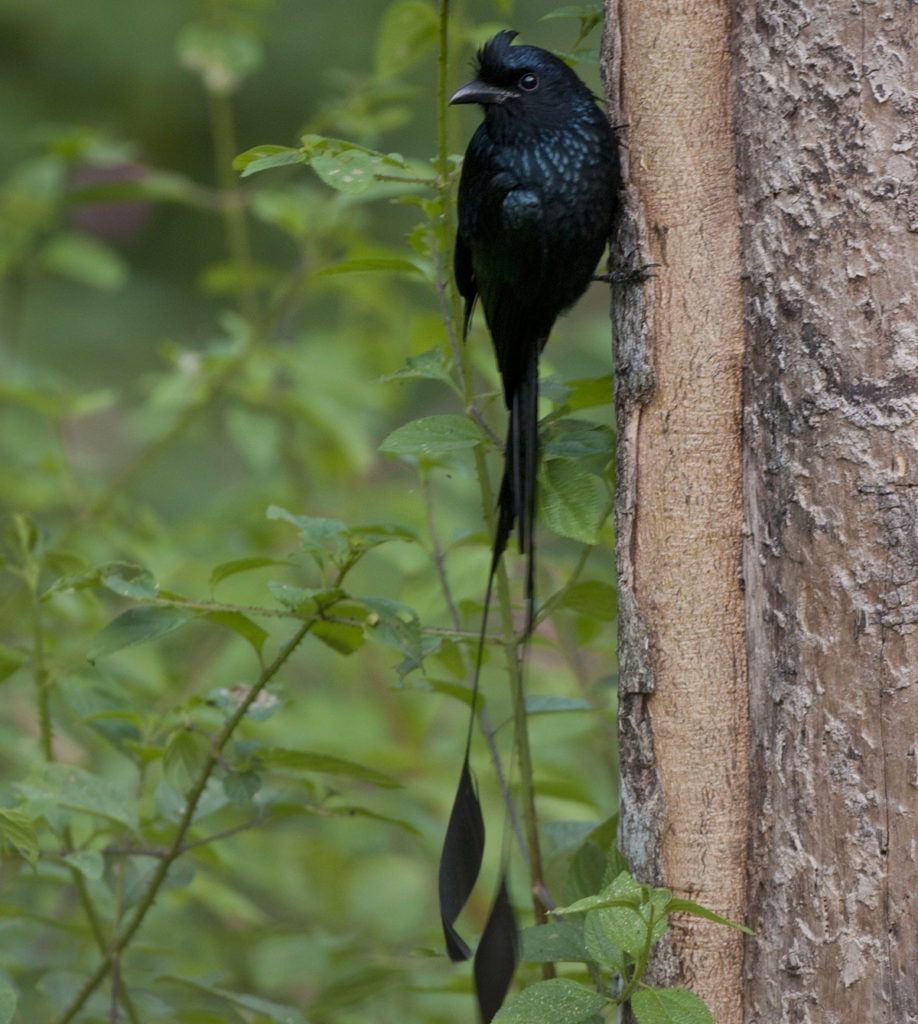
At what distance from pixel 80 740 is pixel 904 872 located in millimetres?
2027

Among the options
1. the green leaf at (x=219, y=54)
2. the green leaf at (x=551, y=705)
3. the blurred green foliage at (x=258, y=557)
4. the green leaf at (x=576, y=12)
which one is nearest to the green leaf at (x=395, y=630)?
the blurred green foliage at (x=258, y=557)

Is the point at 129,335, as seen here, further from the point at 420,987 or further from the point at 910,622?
the point at 910,622

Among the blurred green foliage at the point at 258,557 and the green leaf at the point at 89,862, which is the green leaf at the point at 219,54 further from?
the green leaf at the point at 89,862

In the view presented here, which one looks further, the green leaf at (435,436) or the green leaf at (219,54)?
the green leaf at (219,54)

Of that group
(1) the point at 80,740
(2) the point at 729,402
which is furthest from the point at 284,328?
(2) the point at 729,402

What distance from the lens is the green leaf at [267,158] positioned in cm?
157

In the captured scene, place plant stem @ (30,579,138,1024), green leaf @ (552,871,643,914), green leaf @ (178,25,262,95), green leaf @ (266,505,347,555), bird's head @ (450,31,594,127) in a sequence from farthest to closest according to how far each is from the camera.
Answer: green leaf @ (178,25,262,95) → bird's head @ (450,31,594,127) → plant stem @ (30,579,138,1024) → green leaf @ (266,505,347,555) → green leaf @ (552,871,643,914)

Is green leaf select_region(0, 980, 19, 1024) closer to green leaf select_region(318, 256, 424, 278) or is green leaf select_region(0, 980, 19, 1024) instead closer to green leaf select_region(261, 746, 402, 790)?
green leaf select_region(261, 746, 402, 790)

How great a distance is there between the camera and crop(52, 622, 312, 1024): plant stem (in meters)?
1.75

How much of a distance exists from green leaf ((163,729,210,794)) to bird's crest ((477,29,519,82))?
125 centimetres

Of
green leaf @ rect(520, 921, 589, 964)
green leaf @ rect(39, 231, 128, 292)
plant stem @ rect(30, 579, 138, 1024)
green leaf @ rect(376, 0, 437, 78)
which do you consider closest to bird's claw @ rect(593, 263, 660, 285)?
green leaf @ rect(376, 0, 437, 78)

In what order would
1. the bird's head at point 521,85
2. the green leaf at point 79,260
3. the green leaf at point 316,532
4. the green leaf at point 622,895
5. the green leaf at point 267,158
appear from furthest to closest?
the green leaf at point 79,260 < the bird's head at point 521,85 < the green leaf at point 316,532 < the green leaf at point 267,158 < the green leaf at point 622,895

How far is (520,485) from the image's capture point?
6.09ft

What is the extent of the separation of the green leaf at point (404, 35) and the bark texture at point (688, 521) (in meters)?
0.64
